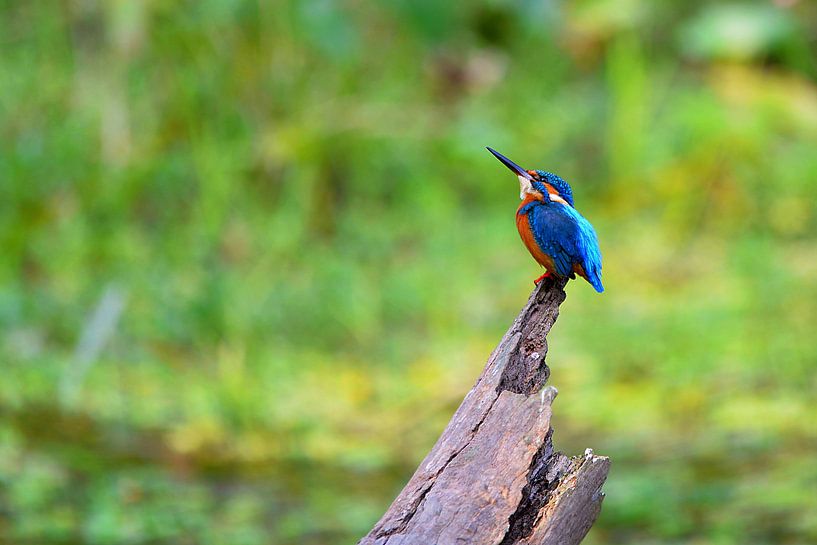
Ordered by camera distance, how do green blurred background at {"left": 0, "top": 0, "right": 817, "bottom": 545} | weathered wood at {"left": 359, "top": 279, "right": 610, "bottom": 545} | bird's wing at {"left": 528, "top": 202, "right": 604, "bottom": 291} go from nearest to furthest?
weathered wood at {"left": 359, "top": 279, "right": 610, "bottom": 545} < bird's wing at {"left": 528, "top": 202, "right": 604, "bottom": 291} < green blurred background at {"left": 0, "top": 0, "right": 817, "bottom": 545}

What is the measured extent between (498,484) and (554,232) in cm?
43

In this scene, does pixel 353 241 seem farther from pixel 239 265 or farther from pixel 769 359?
pixel 769 359

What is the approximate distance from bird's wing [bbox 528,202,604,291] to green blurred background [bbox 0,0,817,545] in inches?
53.7

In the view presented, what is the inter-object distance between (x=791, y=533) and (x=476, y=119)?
3.28 metres

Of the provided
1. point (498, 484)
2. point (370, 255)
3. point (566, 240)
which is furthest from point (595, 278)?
point (370, 255)

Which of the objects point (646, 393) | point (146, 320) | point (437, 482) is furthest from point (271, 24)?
point (437, 482)

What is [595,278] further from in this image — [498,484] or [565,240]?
[498,484]

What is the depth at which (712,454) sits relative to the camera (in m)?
3.51

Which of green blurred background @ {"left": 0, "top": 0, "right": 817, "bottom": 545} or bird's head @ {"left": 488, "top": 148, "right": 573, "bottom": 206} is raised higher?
green blurred background @ {"left": 0, "top": 0, "right": 817, "bottom": 545}

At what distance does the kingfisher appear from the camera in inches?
73.7

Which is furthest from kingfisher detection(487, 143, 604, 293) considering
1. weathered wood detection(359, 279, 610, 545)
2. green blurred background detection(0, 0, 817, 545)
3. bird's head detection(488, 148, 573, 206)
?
green blurred background detection(0, 0, 817, 545)

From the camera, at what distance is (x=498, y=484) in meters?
1.66

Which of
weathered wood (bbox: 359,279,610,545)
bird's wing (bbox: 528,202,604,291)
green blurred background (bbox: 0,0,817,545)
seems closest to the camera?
weathered wood (bbox: 359,279,610,545)

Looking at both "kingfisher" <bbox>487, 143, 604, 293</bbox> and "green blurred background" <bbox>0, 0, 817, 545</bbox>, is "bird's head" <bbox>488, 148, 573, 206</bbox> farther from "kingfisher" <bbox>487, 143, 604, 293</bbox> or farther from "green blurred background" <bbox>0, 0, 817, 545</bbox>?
"green blurred background" <bbox>0, 0, 817, 545</bbox>
